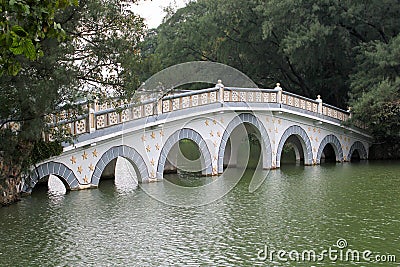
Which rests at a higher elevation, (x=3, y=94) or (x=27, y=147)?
(x=3, y=94)

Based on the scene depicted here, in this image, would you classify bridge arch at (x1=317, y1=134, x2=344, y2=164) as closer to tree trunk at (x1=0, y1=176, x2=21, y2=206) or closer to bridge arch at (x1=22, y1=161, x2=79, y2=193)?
bridge arch at (x1=22, y1=161, x2=79, y2=193)

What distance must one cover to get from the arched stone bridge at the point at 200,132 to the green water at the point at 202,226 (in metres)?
0.80

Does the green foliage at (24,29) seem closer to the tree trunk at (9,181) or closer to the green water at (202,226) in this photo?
the green water at (202,226)

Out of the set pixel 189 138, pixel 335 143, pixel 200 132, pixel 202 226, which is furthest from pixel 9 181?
pixel 335 143

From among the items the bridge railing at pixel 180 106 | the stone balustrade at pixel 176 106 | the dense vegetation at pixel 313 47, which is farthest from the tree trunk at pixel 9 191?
the dense vegetation at pixel 313 47

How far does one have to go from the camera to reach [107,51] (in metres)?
9.37

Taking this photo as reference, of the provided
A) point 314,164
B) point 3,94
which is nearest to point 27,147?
point 3,94

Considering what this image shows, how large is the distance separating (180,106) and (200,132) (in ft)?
3.29

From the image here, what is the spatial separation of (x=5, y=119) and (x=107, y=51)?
6.89 ft

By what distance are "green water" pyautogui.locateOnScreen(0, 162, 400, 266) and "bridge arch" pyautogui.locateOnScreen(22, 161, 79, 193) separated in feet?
0.99

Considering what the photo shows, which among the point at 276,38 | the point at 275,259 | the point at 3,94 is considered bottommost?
the point at 275,259

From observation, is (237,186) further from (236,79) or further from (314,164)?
(236,79)

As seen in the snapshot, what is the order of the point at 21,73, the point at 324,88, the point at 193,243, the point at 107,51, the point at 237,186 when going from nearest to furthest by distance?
the point at 193,243, the point at 21,73, the point at 107,51, the point at 237,186, the point at 324,88

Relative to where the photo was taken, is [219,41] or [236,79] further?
[219,41]
